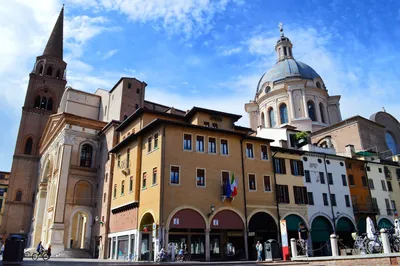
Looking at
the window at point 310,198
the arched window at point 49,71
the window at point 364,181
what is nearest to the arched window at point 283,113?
the window at point 364,181

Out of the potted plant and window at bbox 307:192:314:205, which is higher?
the potted plant

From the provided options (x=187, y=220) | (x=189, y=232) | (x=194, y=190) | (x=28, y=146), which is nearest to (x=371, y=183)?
(x=194, y=190)

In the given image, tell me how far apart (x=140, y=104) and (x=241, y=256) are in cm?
2366

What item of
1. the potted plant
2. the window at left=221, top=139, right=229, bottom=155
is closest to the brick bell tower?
the window at left=221, top=139, right=229, bottom=155

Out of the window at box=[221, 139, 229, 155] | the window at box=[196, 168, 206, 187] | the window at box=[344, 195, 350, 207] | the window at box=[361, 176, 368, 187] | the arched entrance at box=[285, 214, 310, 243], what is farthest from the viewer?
the window at box=[361, 176, 368, 187]

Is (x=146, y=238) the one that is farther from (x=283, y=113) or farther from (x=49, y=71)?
(x=49, y=71)

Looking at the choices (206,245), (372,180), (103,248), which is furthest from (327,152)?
(103,248)

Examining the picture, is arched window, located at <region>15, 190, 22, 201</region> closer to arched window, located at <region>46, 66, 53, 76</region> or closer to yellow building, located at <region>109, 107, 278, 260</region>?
arched window, located at <region>46, 66, 53, 76</region>

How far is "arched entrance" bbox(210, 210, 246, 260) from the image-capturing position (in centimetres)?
2594

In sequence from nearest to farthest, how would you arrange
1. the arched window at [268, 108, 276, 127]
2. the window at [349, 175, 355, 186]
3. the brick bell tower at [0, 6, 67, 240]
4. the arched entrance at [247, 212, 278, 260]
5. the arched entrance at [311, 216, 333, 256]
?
the arched entrance at [247, 212, 278, 260], the arched entrance at [311, 216, 333, 256], the window at [349, 175, 355, 186], the brick bell tower at [0, 6, 67, 240], the arched window at [268, 108, 276, 127]

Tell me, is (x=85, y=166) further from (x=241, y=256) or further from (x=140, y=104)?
(x=241, y=256)

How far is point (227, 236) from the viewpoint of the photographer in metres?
26.9

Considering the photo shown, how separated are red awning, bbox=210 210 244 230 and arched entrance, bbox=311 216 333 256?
28.9 ft

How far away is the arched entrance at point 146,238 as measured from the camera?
25000 millimetres
